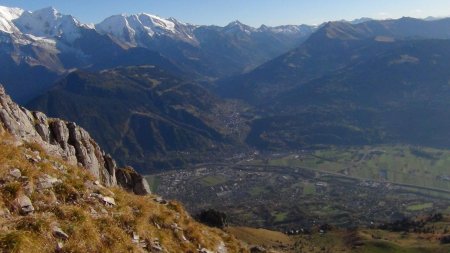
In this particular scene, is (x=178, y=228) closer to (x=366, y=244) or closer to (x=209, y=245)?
(x=209, y=245)

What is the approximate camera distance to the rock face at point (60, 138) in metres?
39.3

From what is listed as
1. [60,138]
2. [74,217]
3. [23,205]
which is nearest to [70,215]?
[74,217]

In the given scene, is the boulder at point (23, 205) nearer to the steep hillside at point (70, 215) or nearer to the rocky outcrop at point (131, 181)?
the steep hillside at point (70, 215)

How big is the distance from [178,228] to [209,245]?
287 centimetres

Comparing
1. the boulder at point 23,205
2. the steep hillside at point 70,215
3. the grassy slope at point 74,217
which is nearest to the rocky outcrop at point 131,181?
the steep hillside at point 70,215

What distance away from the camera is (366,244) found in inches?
7579

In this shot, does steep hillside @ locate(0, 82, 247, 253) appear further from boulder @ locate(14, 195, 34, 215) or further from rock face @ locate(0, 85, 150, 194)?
rock face @ locate(0, 85, 150, 194)

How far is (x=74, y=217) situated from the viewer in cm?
2409

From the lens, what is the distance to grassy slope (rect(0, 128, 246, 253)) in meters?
21.4

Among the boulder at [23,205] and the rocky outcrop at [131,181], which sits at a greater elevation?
the boulder at [23,205]

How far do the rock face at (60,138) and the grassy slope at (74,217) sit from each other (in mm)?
7072

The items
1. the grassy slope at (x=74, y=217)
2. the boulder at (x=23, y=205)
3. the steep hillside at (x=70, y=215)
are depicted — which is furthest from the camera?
the boulder at (x=23, y=205)

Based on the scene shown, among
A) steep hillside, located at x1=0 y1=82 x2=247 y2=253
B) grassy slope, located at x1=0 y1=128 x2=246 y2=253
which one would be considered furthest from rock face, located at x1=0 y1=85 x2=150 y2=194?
grassy slope, located at x1=0 y1=128 x2=246 y2=253

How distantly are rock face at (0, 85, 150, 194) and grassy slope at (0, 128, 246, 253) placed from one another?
707 centimetres
